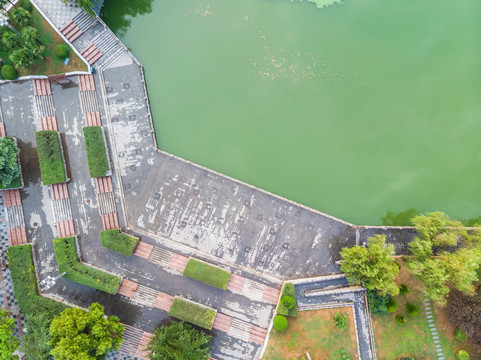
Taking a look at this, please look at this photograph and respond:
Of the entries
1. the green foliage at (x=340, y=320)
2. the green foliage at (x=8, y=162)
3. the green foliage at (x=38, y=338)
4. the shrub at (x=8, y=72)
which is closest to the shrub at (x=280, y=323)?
the green foliage at (x=340, y=320)

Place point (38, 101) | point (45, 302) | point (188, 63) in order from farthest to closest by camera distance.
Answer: point (188, 63) → point (38, 101) → point (45, 302)

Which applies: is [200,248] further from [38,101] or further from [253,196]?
[38,101]

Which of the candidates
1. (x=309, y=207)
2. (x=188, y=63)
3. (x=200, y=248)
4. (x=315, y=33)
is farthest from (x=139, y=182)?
(x=315, y=33)

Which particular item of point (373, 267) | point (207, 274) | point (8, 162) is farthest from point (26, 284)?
point (373, 267)

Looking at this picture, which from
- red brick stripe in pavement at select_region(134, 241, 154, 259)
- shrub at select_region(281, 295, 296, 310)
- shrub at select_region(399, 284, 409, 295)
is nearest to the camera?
shrub at select_region(281, 295, 296, 310)

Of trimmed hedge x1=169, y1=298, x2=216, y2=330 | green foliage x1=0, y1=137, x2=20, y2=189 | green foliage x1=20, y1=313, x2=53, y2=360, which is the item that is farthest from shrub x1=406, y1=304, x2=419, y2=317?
green foliage x1=0, y1=137, x2=20, y2=189

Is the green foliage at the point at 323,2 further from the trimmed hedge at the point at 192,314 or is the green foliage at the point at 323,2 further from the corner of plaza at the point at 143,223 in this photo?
the trimmed hedge at the point at 192,314

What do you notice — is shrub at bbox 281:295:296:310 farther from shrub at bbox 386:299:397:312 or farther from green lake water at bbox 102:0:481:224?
green lake water at bbox 102:0:481:224
